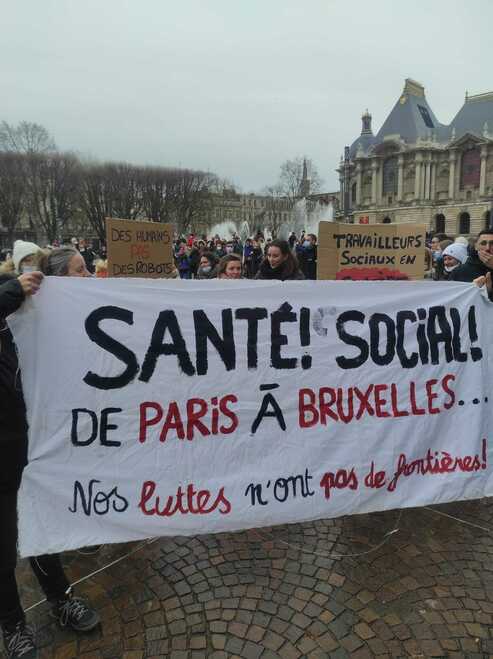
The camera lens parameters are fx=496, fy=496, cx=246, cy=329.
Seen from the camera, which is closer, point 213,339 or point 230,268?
point 213,339

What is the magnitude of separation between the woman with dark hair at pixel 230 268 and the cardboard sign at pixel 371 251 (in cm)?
109

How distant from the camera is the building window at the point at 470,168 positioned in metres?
66.9

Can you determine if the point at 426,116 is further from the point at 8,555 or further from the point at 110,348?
the point at 8,555

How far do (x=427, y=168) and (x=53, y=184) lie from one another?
170 feet

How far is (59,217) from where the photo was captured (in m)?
43.5

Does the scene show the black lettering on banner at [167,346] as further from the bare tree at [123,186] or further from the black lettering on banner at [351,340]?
the bare tree at [123,186]

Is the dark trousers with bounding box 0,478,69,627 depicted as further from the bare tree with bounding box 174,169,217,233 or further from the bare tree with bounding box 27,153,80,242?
the bare tree with bounding box 174,169,217,233

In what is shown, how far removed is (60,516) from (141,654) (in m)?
0.70

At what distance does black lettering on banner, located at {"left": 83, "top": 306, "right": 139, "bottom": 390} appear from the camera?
2395 mm

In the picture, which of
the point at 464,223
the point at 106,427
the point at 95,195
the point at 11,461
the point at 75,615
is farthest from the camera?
the point at 464,223

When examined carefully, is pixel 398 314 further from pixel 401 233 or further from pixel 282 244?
pixel 401 233

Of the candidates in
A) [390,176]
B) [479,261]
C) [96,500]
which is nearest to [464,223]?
[390,176]

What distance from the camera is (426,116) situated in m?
77.9

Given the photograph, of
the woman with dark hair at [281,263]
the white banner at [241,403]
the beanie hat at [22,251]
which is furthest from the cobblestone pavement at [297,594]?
the woman with dark hair at [281,263]
